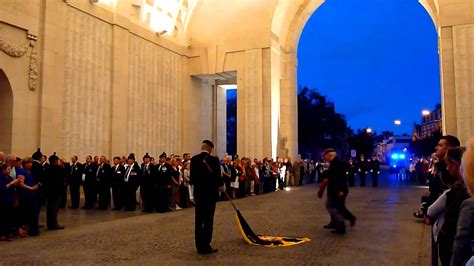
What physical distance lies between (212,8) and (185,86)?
5.07 meters

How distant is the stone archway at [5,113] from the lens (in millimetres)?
14586

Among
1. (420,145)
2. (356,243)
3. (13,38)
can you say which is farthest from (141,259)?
(420,145)

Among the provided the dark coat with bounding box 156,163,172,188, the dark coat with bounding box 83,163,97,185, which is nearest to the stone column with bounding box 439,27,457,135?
the dark coat with bounding box 156,163,172,188

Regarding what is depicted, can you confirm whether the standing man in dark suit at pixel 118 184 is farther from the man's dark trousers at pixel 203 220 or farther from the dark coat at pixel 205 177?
the man's dark trousers at pixel 203 220

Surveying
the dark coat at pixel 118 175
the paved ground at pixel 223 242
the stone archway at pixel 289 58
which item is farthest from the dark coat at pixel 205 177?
the stone archway at pixel 289 58

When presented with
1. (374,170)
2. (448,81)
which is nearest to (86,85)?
(374,170)

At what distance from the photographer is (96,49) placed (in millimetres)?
19031

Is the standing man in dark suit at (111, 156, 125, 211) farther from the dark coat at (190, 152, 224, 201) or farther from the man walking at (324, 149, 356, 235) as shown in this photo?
the man walking at (324, 149, 356, 235)

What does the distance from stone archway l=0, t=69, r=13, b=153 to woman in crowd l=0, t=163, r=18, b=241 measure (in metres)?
6.56

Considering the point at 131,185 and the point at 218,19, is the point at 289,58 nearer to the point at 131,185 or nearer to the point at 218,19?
the point at 218,19

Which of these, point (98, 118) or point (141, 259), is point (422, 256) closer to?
point (141, 259)

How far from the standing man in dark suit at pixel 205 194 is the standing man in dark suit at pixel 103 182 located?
25.7 feet

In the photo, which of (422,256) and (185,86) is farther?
(185,86)

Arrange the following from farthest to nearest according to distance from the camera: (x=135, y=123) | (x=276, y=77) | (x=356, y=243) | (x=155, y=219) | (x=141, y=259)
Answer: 1. (x=276, y=77)
2. (x=135, y=123)
3. (x=155, y=219)
4. (x=356, y=243)
5. (x=141, y=259)
